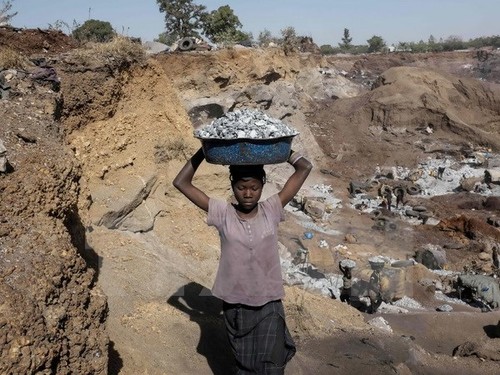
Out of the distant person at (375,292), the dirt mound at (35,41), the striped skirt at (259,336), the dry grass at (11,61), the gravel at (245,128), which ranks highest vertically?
the dirt mound at (35,41)

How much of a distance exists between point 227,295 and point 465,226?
1110cm

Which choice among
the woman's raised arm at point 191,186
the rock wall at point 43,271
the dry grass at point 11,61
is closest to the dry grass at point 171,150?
the dry grass at point 11,61

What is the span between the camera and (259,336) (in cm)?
302

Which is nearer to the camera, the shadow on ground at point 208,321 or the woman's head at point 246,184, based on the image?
the woman's head at point 246,184

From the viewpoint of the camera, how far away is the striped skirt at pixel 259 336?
118 inches

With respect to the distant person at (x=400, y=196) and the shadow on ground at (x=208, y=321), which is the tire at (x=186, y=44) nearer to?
the distant person at (x=400, y=196)

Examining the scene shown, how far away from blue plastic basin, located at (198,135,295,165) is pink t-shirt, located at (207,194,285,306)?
29 cm

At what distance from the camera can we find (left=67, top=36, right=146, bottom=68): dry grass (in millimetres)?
5859

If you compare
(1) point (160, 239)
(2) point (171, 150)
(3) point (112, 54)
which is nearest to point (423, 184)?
(2) point (171, 150)

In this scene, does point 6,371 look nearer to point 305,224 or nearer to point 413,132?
point 305,224

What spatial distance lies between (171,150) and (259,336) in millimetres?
3975

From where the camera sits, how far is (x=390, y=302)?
8.25 m

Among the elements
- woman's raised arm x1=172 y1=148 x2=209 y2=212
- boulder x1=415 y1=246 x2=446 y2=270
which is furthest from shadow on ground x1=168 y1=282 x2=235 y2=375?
boulder x1=415 y1=246 x2=446 y2=270

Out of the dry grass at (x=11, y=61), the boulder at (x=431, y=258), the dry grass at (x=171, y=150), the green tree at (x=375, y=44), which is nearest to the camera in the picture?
the dry grass at (x=11, y=61)
